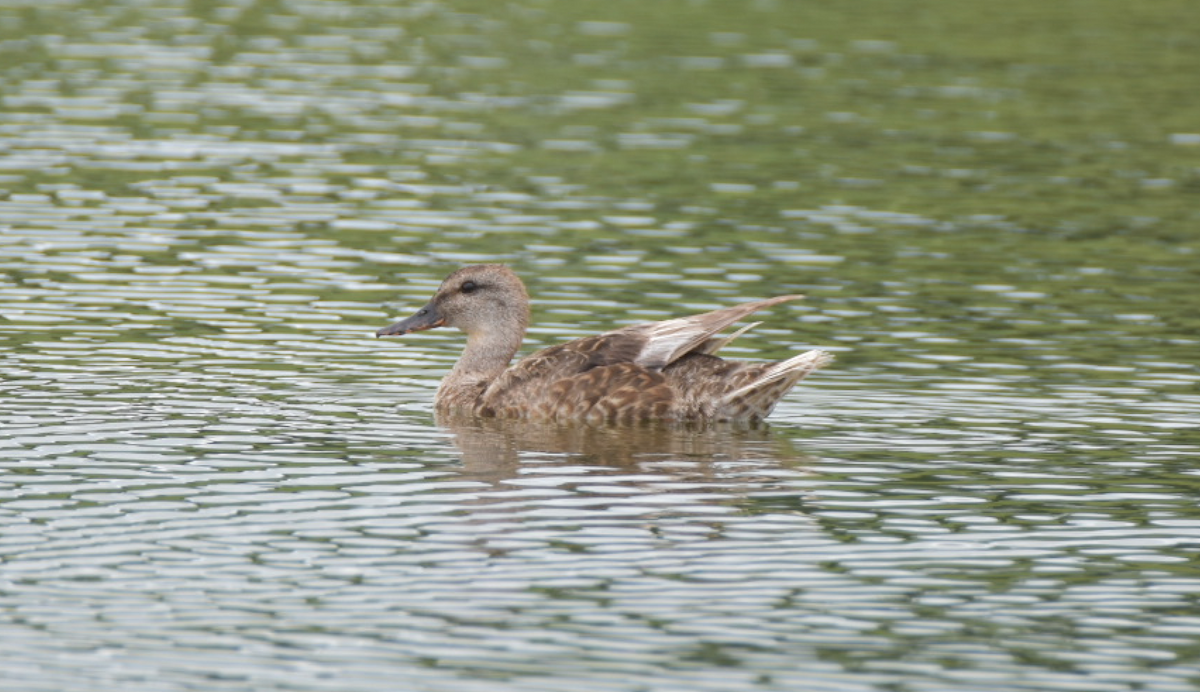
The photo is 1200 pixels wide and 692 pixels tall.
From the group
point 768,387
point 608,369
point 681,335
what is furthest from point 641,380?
point 768,387

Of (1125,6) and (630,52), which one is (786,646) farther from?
(1125,6)

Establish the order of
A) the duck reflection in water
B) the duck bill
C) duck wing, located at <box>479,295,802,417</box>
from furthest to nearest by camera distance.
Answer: the duck bill → duck wing, located at <box>479,295,802,417</box> → the duck reflection in water

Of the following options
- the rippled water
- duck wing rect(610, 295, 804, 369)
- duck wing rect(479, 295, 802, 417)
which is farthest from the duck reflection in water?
duck wing rect(610, 295, 804, 369)

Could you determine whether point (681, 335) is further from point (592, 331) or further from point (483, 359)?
point (592, 331)

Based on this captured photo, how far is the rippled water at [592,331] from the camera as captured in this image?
10352 mm

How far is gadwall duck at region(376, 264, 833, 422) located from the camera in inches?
608

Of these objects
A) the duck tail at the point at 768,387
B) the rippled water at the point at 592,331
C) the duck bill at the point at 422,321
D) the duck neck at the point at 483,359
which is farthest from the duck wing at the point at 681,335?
the duck bill at the point at 422,321

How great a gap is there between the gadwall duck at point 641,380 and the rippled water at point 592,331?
0.22 meters

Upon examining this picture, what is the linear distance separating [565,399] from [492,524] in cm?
345

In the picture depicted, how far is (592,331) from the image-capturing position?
60.5ft

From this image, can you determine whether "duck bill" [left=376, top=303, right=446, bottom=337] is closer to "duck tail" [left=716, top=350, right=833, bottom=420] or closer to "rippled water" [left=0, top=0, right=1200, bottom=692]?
"rippled water" [left=0, top=0, right=1200, bottom=692]

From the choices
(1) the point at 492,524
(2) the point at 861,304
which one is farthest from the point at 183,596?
(2) the point at 861,304

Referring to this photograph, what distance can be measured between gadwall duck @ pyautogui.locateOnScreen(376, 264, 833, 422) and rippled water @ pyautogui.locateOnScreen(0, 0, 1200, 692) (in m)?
0.22

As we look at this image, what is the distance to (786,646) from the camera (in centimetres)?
1012
